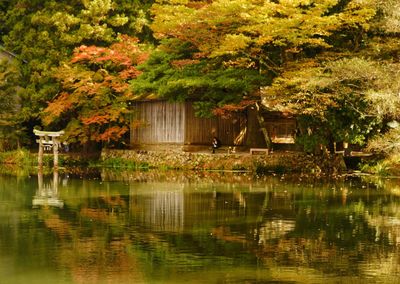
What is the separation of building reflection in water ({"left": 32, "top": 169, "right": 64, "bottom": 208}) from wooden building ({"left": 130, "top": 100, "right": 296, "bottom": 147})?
878cm

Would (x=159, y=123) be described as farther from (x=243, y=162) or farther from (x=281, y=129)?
(x=243, y=162)

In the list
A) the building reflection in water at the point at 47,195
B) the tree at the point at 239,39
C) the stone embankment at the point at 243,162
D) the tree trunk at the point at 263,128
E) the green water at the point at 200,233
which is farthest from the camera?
the tree trunk at the point at 263,128

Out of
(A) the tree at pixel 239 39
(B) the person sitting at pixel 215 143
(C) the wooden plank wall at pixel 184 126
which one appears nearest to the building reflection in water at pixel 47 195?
(A) the tree at pixel 239 39

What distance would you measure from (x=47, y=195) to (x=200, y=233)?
824cm

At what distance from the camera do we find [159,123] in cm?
3694

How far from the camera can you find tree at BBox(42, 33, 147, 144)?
3616 cm

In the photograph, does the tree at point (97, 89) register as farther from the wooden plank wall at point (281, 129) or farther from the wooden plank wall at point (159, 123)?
the wooden plank wall at point (281, 129)

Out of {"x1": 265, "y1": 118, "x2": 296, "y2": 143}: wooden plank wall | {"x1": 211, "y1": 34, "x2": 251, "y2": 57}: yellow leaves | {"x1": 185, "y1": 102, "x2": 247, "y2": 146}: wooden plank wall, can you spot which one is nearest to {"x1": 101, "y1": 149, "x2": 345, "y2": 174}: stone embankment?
{"x1": 185, "y1": 102, "x2": 247, "y2": 146}: wooden plank wall

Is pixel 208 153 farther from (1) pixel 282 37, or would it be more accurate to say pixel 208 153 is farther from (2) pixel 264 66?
(1) pixel 282 37

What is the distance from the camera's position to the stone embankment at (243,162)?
31.2 m

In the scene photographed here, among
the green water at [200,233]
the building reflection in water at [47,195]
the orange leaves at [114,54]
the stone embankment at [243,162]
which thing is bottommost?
the green water at [200,233]

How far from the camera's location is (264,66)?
30766 mm

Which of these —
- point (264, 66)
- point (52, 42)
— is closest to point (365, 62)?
point (264, 66)

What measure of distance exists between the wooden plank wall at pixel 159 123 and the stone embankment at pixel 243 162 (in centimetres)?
117
